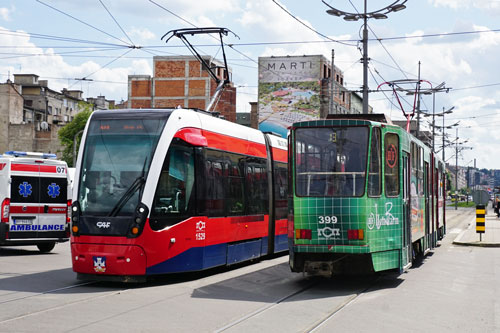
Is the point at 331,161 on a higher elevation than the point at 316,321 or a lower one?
higher

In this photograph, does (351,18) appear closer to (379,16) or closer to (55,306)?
(379,16)

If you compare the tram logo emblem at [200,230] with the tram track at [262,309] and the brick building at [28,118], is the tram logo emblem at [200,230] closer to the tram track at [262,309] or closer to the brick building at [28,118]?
the tram track at [262,309]

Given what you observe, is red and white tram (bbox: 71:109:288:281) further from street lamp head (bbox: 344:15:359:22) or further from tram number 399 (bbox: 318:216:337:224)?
street lamp head (bbox: 344:15:359:22)

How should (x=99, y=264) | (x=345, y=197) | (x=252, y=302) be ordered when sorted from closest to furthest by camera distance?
1. (x=252, y=302)
2. (x=99, y=264)
3. (x=345, y=197)

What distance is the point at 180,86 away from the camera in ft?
262

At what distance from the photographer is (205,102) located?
261 ft

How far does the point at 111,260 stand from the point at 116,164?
164 cm

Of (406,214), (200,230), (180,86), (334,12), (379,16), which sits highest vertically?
(180,86)

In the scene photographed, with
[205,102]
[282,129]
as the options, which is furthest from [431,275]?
[205,102]

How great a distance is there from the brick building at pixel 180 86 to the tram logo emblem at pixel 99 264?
218 feet

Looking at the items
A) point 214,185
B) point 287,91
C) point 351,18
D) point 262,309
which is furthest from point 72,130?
point 262,309

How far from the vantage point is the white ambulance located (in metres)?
18.9

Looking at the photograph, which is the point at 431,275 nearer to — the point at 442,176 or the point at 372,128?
the point at 372,128

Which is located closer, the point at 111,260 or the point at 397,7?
the point at 111,260
